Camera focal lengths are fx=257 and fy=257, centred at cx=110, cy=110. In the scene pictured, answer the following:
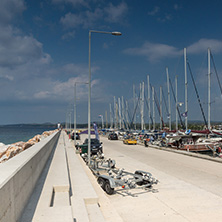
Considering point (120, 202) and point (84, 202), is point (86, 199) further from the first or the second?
point (120, 202)

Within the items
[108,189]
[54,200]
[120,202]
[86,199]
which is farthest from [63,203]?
[108,189]

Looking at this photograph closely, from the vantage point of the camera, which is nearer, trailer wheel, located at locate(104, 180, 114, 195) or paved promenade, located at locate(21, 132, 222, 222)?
paved promenade, located at locate(21, 132, 222, 222)

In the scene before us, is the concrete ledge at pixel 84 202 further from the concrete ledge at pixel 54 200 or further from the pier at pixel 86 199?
the concrete ledge at pixel 54 200

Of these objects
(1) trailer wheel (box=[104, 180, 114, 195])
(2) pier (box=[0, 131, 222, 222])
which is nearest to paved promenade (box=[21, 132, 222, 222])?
(2) pier (box=[0, 131, 222, 222])

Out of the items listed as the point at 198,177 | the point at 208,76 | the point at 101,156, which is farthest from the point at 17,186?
the point at 208,76

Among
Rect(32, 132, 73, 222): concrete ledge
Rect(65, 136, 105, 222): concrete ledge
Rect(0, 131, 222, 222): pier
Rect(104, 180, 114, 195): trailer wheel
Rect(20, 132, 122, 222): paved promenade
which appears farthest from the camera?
Rect(104, 180, 114, 195): trailer wheel

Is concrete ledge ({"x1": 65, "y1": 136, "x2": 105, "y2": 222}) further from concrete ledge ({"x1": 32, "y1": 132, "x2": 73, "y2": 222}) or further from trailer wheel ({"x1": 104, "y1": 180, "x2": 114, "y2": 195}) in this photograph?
trailer wheel ({"x1": 104, "y1": 180, "x2": 114, "y2": 195})

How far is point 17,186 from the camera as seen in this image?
5.59 metres

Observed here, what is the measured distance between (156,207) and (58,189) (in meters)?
3.35

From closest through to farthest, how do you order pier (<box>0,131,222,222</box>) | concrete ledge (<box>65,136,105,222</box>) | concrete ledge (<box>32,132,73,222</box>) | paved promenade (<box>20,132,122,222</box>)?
pier (<box>0,131,222,222</box>), concrete ledge (<box>32,132,73,222</box>), paved promenade (<box>20,132,122,222</box>), concrete ledge (<box>65,136,105,222</box>)

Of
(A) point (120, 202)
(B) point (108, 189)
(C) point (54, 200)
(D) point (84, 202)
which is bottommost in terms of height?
(A) point (120, 202)

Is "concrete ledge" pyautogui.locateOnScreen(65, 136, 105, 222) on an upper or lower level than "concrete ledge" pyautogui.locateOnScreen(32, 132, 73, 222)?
lower

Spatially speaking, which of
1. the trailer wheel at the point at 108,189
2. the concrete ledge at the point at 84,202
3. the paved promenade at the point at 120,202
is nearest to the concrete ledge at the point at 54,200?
the paved promenade at the point at 120,202

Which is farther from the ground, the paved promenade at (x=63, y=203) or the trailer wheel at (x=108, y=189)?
the paved promenade at (x=63, y=203)
